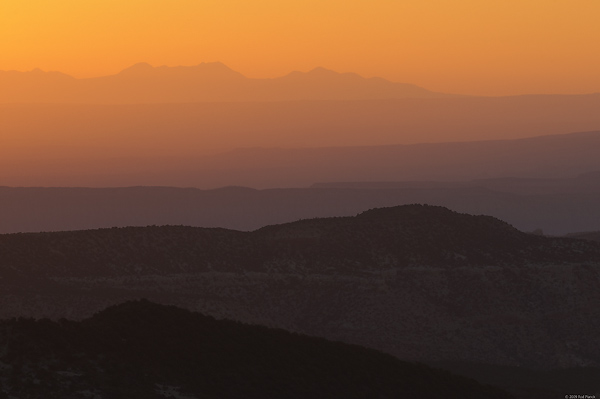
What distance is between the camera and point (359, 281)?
8262 cm

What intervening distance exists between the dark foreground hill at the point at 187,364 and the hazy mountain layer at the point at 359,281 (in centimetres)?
2828

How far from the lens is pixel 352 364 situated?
43.8 meters

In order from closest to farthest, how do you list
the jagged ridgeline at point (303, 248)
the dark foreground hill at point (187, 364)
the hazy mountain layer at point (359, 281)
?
the dark foreground hill at point (187, 364), the hazy mountain layer at point (359, 281), the jagged ridgeline at point (303, 248)

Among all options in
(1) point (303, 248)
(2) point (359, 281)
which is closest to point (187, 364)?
(2) point (359, 281)

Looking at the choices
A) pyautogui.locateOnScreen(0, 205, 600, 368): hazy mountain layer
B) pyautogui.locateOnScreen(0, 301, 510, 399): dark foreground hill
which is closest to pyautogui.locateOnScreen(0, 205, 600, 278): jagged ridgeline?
pyautogui.locateOnScreen(0, 205, 600, 368): hazy mountain layer

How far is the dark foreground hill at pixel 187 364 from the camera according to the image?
1400 inches

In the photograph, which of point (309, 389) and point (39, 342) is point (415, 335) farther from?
point (39, 342)

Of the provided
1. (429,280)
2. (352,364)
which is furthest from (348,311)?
(352,364)

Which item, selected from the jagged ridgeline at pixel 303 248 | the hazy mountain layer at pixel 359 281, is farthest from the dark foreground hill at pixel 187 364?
the jagged ridgeline at pixel 303 248

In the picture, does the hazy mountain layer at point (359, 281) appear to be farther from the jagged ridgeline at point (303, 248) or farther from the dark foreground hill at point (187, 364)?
the dark foreground hill at point (187, 364)

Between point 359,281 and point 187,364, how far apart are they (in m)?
44.1

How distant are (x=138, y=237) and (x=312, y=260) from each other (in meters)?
13.4

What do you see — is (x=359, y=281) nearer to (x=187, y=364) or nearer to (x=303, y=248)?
(x=303, y=248)

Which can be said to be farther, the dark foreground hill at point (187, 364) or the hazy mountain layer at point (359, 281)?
the hazy mountain layer at point (359, 281)
